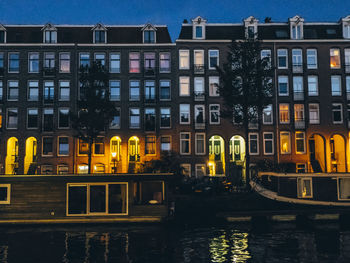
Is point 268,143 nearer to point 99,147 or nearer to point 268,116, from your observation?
point 268,116

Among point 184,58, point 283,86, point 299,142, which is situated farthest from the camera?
point 184,58

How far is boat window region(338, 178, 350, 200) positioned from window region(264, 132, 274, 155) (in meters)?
17.2

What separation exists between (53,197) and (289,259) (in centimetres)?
1520

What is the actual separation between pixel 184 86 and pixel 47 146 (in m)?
17.7

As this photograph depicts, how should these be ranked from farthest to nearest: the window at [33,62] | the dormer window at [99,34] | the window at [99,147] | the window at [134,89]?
1. the dormer window at [99,34]
2. the window at [134,89]
3. the window at [33,62]
4. the window at [99,147]

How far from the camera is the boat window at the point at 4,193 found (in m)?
24.5

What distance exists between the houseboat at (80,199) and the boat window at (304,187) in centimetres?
1025

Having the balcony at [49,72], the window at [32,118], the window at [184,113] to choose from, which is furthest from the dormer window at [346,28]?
the window at [32,118]

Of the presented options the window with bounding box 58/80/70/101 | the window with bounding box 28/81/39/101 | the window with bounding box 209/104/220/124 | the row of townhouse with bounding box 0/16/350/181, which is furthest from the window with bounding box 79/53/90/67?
the window with bounding box 209/104/220/124

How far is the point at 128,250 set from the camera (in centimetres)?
1909

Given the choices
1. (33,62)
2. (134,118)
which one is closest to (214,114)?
(134,118)

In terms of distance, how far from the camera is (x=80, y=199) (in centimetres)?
2462

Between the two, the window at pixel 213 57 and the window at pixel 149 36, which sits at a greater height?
the window at pixel 149 36

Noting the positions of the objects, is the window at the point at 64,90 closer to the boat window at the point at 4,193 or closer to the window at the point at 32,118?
the window at the point at 32,118
